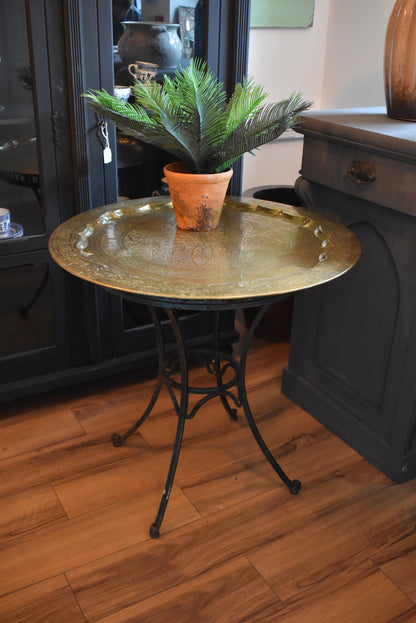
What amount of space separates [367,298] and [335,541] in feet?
2.32

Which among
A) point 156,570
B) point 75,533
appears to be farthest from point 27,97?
point 156,570

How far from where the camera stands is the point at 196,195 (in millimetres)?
1516

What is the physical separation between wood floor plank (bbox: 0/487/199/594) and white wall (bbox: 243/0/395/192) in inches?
70.0

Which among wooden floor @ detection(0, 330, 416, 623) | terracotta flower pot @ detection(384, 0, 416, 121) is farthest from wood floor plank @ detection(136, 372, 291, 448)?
terracotta flower pot @ detection(384, 0, 416, 121)

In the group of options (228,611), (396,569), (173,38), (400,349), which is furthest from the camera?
(173,38)

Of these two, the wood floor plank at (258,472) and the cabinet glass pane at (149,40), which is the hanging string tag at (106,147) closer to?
the cabinet glass pane at (149,40)

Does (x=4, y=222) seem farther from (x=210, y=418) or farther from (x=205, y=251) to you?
(x=210, y=418)

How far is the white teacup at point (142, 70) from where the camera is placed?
76.2 inches

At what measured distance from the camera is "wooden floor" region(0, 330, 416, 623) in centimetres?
148

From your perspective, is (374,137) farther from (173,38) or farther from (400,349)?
(173,38)

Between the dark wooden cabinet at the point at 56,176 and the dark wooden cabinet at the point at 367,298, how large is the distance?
0.46m

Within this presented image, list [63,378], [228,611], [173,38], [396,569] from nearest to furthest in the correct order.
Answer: [228,611] < [396,569] < [173,38] < [63,378]

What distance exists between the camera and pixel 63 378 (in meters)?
2.14

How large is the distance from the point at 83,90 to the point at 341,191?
823mm
